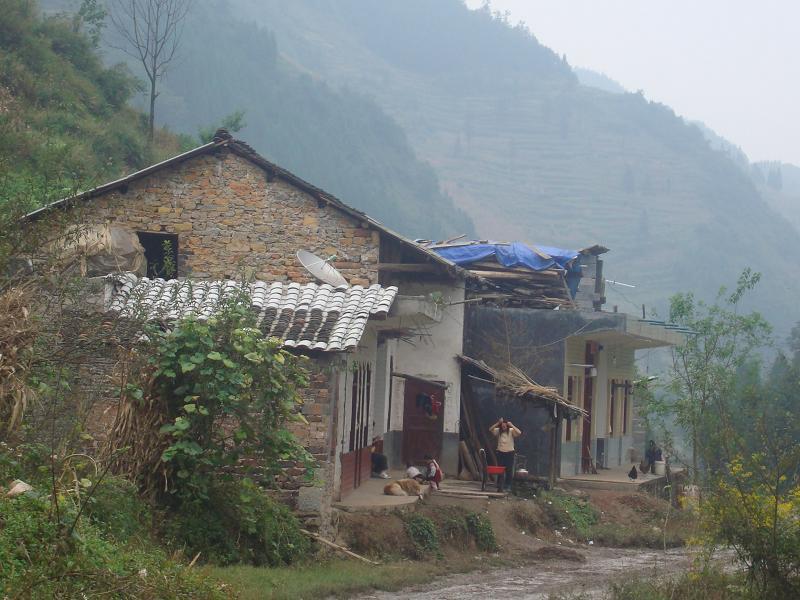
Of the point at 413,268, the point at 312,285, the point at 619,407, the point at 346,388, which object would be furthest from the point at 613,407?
the point at 312,285

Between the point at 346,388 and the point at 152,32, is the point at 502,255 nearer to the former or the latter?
the point at 346,388

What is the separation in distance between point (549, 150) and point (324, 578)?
150542 mm

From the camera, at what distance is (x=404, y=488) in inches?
698

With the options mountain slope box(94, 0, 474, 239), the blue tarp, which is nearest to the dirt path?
the blue tarp

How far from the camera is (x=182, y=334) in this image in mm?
11992

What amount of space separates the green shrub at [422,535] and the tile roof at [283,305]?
3.30m

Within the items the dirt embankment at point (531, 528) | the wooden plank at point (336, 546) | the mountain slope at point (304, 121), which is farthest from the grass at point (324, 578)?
the mountain slope at point (304, 121)

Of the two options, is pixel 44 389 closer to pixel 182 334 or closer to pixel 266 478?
pixel 182 334

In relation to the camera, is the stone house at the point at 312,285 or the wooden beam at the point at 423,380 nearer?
the stone house at the point at 312,285

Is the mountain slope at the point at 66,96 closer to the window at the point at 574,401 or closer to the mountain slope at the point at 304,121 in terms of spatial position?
the window at the point at 574,401

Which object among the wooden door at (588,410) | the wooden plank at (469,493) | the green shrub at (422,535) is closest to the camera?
the green shrub at (422,535)

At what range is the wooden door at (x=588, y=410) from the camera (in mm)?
26797

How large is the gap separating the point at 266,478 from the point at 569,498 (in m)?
9.97

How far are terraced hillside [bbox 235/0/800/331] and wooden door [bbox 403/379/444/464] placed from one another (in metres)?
90.6
